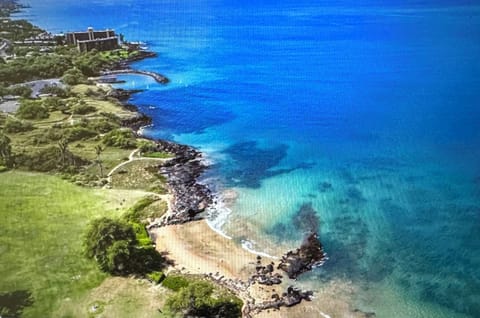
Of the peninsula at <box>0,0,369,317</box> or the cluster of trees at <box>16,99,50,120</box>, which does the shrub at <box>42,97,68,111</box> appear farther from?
the cluster of trees at <box>16,99,50,120</box>

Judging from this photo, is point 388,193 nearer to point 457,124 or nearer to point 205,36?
point 457,124

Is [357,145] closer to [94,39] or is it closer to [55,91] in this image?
[55,91]

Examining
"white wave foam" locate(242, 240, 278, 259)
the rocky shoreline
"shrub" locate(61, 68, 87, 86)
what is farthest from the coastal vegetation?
"shrub" locate(61, 68, 87, 86)

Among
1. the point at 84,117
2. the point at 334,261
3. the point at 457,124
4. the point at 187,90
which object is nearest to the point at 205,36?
the point at 187,90

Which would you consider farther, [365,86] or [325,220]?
[365,86]

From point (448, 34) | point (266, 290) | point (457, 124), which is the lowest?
point (266, 290)

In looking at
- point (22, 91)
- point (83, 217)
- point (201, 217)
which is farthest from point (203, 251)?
point (22, 91)

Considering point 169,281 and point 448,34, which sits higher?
point 448,34
